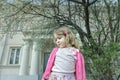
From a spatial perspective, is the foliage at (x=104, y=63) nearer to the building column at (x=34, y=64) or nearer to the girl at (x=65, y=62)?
the girl at (x=65, y=62)

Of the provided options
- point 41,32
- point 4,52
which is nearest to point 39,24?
point 41,32

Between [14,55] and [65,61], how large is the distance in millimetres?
17862

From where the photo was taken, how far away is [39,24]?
10383mm

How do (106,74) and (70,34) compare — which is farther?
(106,74)

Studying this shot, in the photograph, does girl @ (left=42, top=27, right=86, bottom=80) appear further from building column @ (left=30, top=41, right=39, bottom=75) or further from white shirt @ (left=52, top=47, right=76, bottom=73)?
building column @ (left=30, top=41, right=39, bottom=75)

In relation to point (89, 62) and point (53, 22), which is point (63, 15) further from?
point (89, 62)

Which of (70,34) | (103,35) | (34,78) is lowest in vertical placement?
(34,78)

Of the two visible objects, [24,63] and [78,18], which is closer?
[78,18]

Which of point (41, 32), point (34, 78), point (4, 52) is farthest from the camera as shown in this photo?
point (4, 52)

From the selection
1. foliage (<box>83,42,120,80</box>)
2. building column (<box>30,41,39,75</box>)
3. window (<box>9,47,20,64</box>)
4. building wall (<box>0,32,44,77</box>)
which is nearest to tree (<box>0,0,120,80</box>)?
foliage (<box>83,42,120,80</box>)

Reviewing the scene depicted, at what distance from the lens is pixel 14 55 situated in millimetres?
20625

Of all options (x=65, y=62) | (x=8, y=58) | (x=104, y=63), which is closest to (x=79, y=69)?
(x=65, y=62)

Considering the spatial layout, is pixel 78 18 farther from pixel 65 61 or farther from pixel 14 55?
pixel 14 55

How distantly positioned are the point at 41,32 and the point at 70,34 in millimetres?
7059
